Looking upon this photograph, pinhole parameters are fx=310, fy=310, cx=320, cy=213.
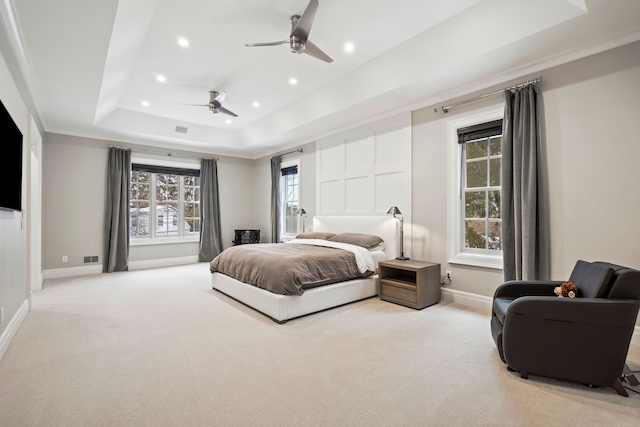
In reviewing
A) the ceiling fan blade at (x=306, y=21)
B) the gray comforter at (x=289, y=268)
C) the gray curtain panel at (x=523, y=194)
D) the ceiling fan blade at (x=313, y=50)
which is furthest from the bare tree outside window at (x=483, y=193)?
the ceiling fan blade at (x=306, y=21)

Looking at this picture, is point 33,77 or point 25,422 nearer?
point 25,422

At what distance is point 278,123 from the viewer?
5.86m

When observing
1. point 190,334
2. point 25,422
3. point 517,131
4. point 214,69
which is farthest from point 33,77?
point 517,131

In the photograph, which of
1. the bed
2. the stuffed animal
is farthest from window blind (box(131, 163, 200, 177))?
the stuffed animal

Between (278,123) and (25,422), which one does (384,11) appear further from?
(25,422)

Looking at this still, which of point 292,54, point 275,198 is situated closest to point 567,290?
point 292,54

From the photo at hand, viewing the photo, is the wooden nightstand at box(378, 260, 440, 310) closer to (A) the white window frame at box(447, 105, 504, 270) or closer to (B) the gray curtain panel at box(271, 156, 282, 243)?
(A) the white window frame at box(447, 105, 504, 270)

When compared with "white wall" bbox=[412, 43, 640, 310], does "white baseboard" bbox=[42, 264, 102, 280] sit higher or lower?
lower

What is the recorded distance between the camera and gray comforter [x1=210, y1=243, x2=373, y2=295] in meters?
3.27

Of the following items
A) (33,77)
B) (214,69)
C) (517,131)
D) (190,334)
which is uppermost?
(214,69)

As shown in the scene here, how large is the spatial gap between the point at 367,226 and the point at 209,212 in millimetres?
4130

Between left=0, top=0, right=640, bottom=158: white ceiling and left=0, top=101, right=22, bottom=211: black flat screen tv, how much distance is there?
79cm

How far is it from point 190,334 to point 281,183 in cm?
468

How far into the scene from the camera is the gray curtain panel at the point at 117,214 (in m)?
6.00
